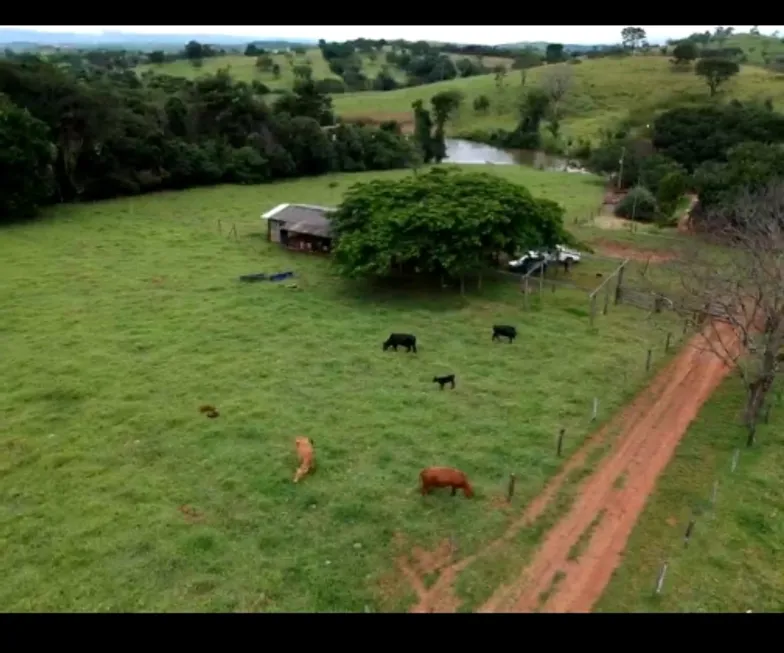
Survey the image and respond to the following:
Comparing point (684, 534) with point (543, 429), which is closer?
point (684, 534)

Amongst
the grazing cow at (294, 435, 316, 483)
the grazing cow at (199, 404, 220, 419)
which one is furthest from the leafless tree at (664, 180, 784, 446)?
Answer: the grazing cow at (199, 404, 220, 419)

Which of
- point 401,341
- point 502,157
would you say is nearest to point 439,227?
point 401,341

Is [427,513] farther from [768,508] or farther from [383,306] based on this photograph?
[383,306]

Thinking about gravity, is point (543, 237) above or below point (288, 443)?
above

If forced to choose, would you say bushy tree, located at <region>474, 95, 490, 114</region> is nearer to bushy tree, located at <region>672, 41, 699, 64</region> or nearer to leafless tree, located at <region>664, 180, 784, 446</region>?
bushy tree, located at <region>672, 41, 699, 64</region>

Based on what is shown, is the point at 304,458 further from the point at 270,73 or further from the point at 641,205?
the point at 270,73

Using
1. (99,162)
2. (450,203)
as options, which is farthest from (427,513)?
(99,162)

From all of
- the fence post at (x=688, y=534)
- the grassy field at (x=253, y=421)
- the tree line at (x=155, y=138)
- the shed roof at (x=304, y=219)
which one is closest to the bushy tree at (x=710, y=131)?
the tree line at (x=155, y=138)
